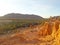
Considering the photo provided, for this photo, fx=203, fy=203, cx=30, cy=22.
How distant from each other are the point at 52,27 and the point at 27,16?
88082 millimetres

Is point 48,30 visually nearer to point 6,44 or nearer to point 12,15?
point 6,44

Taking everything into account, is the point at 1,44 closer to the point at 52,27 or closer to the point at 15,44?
the point at 15,44

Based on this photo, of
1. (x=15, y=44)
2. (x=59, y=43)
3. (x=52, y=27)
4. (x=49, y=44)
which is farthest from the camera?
(x=52, y=27)

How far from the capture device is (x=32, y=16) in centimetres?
11244

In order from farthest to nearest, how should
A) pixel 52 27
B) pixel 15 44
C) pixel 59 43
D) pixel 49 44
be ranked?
pixel 52 27 → pixel 15 44 → pixel 49 44 → pixel 59 43

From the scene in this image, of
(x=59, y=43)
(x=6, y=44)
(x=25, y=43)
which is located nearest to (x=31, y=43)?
(x=25, y=43)

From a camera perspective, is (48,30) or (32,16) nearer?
(48,30)

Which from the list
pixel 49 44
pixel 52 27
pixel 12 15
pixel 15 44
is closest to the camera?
pixel 49 44

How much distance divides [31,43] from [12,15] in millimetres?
92457

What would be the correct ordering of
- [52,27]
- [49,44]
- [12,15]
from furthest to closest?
[12,15] → [52,27] → [49,44]

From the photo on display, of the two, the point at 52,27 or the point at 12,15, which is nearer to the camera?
the point at 52,27

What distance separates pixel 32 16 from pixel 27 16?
2.91 m

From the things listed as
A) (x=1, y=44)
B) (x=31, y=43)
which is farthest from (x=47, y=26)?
(x=1, y=44)

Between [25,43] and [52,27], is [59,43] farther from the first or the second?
[52,27]
